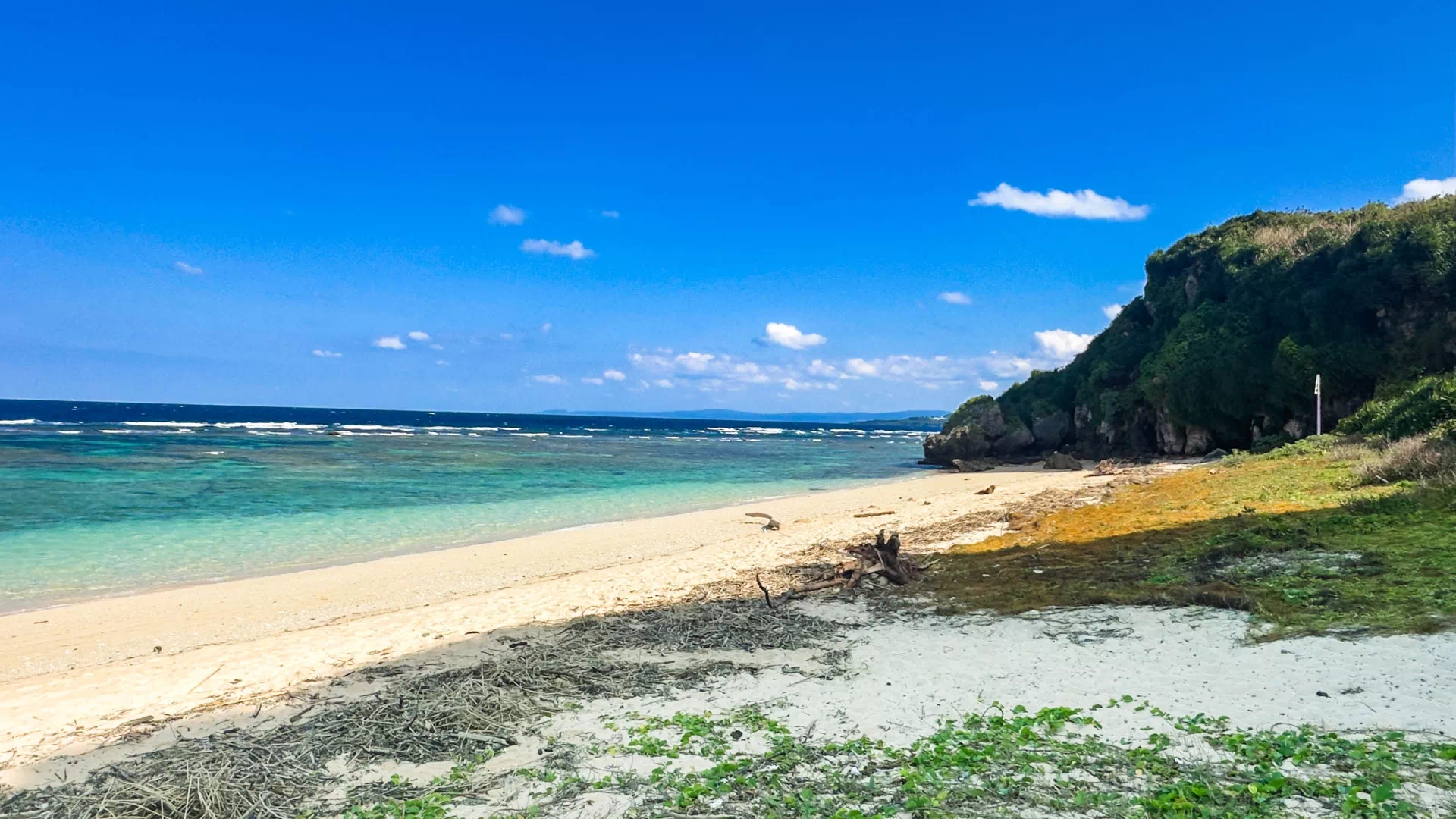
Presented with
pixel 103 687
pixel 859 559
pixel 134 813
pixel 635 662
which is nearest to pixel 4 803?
pixel 134 813

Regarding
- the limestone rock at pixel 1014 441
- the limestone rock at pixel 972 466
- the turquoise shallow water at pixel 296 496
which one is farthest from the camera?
the limestone rock at pixel 1014 441

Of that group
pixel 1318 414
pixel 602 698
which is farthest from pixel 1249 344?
pixel 602 698

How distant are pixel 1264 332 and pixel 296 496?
37.2 m

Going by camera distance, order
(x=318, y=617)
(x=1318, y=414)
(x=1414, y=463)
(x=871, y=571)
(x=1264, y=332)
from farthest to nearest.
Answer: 1. (x=1264, y=332)
2. (x=1318, y=414)
3. (x=1414, y=463)
4. (x=318, y=617)
5. (x=871, y=571)

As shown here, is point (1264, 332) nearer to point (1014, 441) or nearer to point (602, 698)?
point (1014, 441)

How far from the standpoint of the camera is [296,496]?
25.8 meters

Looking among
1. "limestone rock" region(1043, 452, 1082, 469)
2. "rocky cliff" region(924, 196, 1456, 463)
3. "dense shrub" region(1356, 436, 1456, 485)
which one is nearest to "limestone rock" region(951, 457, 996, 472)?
"limestone rock" region(1043, 452, 1082, 469)

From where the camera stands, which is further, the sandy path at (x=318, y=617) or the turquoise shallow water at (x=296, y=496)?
the turquoise shallow water at (x=296, y=496)

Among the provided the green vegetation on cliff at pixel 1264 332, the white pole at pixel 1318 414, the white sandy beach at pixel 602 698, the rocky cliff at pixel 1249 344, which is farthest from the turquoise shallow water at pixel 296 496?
the white pole at pixel 1318 414

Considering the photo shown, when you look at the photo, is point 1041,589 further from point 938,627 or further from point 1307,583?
point 1307,583

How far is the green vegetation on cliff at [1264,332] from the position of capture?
26266 mm

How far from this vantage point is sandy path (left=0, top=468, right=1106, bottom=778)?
773 centimetres

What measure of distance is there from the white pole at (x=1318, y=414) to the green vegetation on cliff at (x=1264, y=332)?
37 cm

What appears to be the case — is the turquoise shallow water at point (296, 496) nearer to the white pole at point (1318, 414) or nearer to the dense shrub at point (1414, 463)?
the white pole at point (1318, 414)
